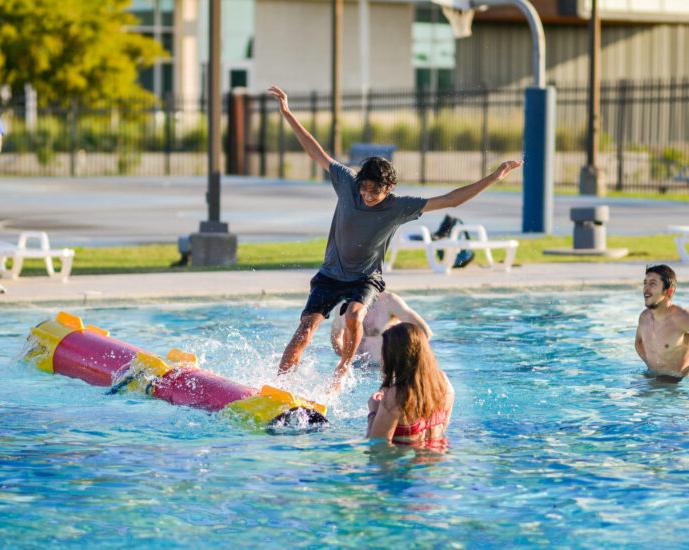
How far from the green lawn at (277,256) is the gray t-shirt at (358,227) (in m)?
7.55

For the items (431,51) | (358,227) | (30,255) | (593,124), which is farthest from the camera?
(431,51)

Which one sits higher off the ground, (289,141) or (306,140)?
(289,141)

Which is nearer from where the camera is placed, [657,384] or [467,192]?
[467,192]

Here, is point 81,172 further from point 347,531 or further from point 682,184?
point 347,531

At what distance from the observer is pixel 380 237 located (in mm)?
9281

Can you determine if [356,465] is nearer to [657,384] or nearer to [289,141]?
[657,384]

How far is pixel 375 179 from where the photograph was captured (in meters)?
8.95

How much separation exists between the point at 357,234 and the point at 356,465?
73.9 inches

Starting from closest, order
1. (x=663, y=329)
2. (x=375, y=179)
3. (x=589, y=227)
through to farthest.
Answer: (x=375, y=179), (x=663, y=329), (x=589, y=227)

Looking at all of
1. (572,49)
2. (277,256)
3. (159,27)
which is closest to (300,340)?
(277,256)

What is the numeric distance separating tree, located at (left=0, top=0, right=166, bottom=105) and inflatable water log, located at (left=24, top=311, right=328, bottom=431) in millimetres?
32609

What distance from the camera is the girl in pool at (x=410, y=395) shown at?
7547 mm

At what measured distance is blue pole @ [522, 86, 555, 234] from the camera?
21.9m

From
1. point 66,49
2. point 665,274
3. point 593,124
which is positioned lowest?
point 665,274
